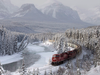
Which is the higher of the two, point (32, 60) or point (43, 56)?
point (43, 56)

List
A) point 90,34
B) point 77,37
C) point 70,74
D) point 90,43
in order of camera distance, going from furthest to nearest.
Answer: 1. point 77,37
2. point 90,34
3. point 90,43
4. point 70,74

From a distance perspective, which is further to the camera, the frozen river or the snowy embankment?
the snowy embankment

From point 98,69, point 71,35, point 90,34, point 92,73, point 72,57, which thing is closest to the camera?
point 92,73

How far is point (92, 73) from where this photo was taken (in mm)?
29109

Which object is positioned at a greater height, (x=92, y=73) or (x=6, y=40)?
(x=6, y=40)

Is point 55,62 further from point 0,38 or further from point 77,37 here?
point 77,37

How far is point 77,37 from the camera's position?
109000mm

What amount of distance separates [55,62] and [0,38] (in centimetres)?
3785

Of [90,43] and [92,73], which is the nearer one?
[92,73]

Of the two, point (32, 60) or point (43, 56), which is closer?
point (32, 60)

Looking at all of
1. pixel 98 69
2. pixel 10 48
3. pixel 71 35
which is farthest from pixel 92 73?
pixel 71 35

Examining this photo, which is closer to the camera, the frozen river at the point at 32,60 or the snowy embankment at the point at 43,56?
the frozen river at the point at 32,60

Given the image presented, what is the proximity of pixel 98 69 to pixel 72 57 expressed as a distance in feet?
53.5

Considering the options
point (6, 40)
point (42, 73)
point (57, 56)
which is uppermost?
point (6, 40)
